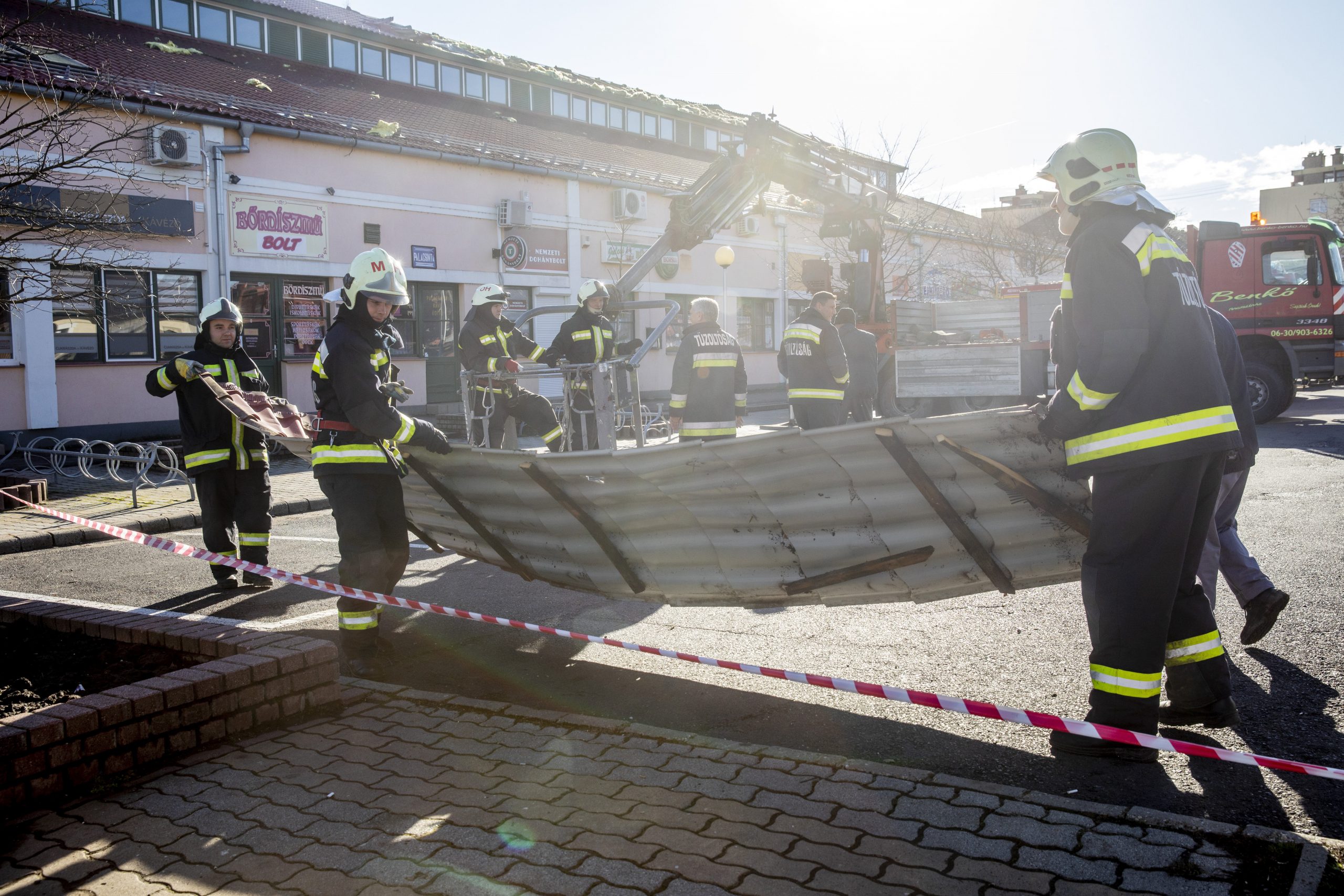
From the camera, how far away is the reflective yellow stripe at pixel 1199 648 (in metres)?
3.72

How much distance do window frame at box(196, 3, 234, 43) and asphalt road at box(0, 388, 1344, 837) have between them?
1664 cm

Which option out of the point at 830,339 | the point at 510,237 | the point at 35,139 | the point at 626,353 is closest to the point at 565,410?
the point at 626,353

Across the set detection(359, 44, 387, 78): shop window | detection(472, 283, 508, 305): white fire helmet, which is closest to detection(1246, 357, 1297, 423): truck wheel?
detection(472, 283, 508, 305): white fire helmet

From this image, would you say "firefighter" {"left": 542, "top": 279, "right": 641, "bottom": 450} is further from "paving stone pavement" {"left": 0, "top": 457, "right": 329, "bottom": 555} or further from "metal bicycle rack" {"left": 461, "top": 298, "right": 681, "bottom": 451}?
"paving stone pavement" {"left": 0, "top": 457, "right": 329, "bottom": 555}

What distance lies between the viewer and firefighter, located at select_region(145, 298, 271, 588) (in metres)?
6.92

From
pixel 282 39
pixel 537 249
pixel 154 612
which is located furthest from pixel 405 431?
pixel 282 39

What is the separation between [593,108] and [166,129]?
14.8 m

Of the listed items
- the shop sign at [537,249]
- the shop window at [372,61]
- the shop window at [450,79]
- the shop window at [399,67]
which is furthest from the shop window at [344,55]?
the shop sign at [537,249]

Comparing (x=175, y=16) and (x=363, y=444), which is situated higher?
(x=175, y=16)

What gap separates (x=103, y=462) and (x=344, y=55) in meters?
12.9

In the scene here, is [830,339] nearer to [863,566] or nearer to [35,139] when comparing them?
[863,566]

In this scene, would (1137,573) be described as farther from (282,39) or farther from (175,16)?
(282,39)

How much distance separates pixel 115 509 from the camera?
998cm

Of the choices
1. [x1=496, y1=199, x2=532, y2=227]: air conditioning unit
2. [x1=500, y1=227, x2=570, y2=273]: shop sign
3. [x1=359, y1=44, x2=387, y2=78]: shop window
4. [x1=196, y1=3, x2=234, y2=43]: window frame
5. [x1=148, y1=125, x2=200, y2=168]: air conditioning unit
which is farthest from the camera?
[x1=359, y1=44, x2=387, y2=78]: shop window
